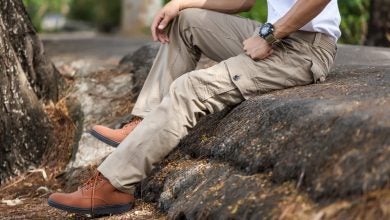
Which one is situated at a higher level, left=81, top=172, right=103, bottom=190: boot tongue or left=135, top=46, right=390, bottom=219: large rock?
left=135, top=46, right=390, bottom=219: large rock

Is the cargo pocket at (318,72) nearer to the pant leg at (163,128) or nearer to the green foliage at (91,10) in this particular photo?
the pant leg at (163,128)

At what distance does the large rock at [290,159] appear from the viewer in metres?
3.07

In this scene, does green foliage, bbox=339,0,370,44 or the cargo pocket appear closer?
the cargo pocket

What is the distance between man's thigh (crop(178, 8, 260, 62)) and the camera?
15.7 ft

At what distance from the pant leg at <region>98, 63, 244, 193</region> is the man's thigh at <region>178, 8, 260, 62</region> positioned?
533 mm

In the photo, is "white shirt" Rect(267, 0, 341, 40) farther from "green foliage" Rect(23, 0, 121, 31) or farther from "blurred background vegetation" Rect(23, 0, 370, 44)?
"green foliage" Rect(23, 0, 121, 31)

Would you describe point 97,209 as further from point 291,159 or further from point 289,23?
point 289,23

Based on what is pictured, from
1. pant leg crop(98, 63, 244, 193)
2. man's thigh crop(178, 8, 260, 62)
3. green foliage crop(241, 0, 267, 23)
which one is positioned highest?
man's thigh crop(178, 8, 260, 62)

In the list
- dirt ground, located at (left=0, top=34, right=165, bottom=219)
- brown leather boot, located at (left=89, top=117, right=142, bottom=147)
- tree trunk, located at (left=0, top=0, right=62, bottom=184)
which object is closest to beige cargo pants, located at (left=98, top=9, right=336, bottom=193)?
brown leather boot, located at (left=89, top=117, right=142, bottom=147)

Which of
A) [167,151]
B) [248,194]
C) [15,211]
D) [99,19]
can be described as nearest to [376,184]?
[248,194]

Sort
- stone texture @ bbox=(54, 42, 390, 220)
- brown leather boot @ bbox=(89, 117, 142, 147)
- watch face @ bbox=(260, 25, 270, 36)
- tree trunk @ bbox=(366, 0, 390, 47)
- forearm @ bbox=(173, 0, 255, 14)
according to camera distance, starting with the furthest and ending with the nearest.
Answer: tree trunk @ bbox=(366, 0, 390, 47) < forearm @ bbox=(173, 0, 255, 14) < brown leather boot @ bbox=(89, 117, 142, 147) < watch face @ bbox=(260, 25, 270, 36) < stone texture @ bbox=(54, 42, 390, 220)

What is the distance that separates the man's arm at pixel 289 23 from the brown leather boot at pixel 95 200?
1.05 metres

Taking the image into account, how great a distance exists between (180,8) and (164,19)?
0.12 meters

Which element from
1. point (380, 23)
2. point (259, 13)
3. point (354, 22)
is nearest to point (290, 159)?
point (380, 23)
